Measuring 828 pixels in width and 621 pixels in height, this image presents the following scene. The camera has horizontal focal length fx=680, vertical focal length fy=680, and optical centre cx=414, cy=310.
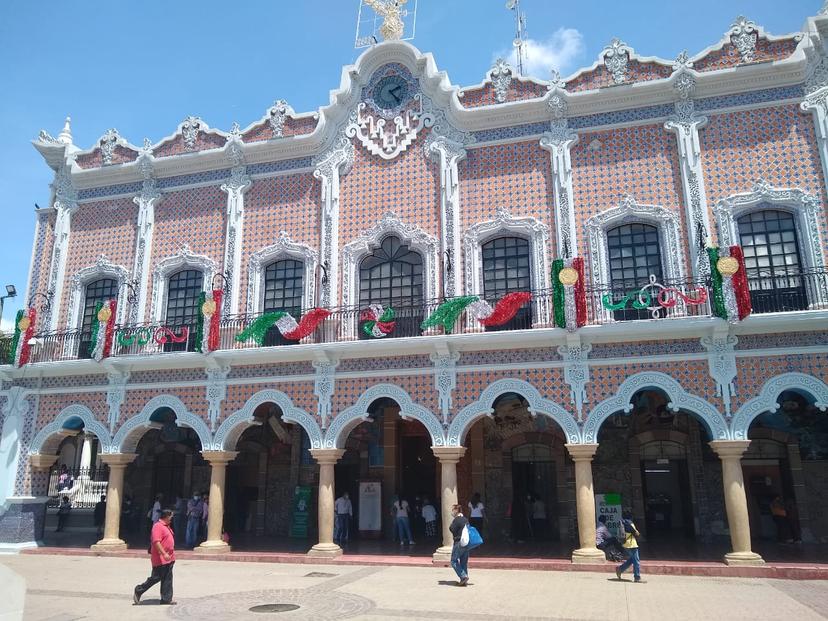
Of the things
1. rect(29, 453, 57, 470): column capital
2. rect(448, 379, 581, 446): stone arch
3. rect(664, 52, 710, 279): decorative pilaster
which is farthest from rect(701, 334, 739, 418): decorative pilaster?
rect(29, 453, 57, 470): column capital

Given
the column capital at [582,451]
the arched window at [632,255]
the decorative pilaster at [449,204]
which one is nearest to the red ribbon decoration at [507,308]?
the decorative pilaster at [449,204]

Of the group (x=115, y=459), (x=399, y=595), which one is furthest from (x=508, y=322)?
(x=115, y=459)

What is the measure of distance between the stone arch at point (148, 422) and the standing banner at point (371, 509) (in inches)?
180

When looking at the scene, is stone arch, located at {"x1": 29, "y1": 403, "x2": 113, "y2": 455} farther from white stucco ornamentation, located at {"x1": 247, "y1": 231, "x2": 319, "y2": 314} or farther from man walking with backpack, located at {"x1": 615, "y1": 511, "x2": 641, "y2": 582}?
man walking with backpack, located at {"x1": 615, "y1": 511, "x2": 641, "y2": 582}

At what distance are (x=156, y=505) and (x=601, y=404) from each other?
471 inches

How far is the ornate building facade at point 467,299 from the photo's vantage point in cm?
1446

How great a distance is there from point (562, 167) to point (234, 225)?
8.72m

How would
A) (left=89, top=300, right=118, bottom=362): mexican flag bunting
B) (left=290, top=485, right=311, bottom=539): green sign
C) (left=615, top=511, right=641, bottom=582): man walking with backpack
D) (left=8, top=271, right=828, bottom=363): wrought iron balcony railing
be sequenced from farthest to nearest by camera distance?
(left=290, top=485, right=311, bottom=539): green sign
(left=89, top=300, right=118, bottom=362): mexican flag bunting
(left=8, top=271, right=828, bottom=363): wrought iron balcony railing
(left=615, top=511, right=641, bottom=582): man walking with backpack

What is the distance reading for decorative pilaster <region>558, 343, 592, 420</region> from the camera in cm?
1450

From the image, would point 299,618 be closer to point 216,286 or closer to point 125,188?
point 216,286

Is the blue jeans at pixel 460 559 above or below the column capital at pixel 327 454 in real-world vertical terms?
below

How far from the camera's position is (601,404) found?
14359 mm

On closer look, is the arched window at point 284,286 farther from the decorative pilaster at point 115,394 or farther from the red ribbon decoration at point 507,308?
the red ribbon decoration at point 507,308

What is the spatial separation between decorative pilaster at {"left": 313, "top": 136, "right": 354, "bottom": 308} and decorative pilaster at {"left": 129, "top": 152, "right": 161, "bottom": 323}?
5.01 metres
